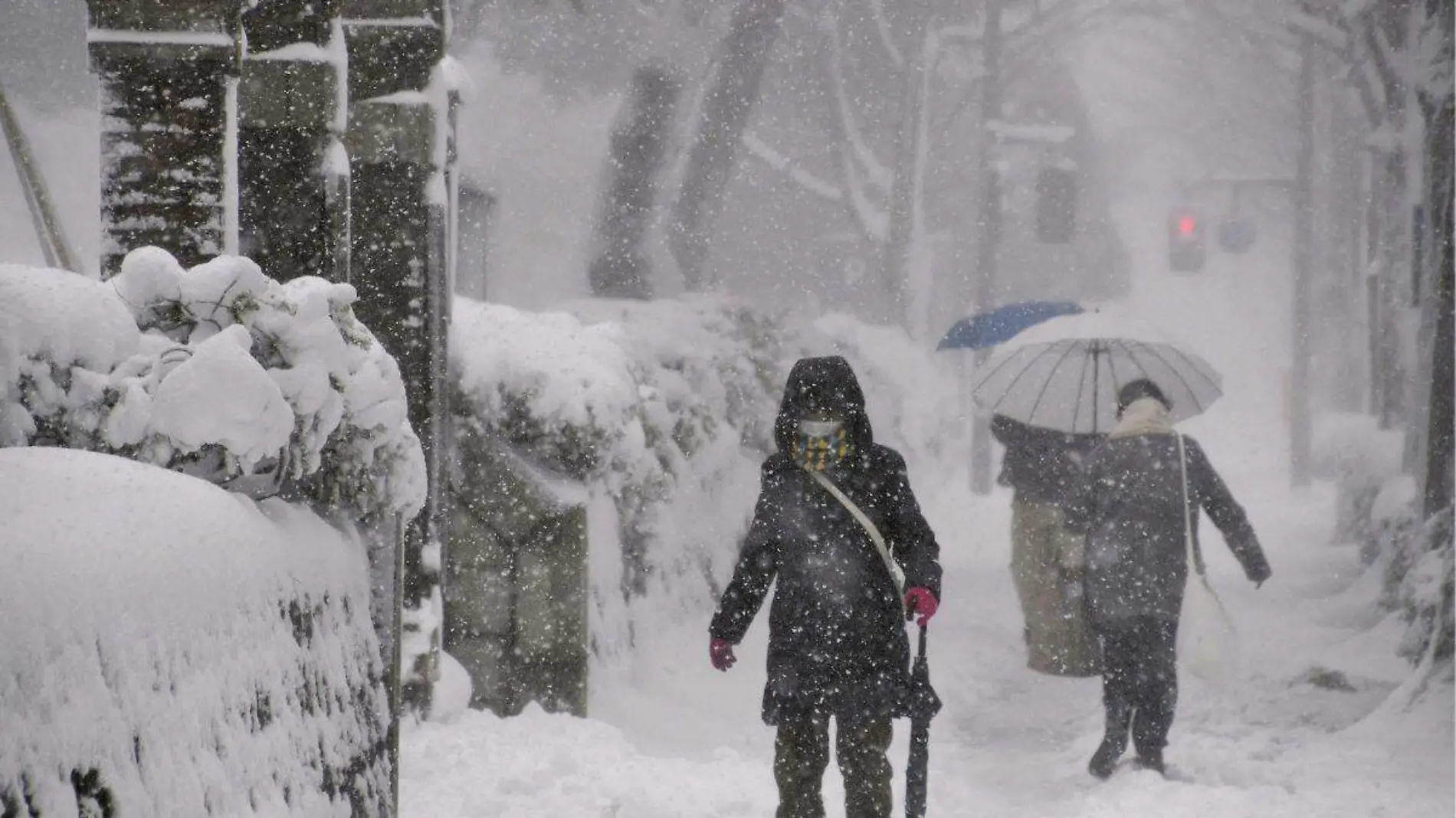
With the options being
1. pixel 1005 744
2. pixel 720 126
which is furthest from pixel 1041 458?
pixel 720 126

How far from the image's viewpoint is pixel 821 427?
4871mm

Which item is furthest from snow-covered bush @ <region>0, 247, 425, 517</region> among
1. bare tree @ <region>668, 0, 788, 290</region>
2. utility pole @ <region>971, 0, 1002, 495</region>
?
utility pole @ <region>971, 0, 1002, 495</region>

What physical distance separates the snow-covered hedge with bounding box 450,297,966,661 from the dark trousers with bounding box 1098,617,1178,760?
3.04m

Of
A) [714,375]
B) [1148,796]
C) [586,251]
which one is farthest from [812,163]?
[1148,796]

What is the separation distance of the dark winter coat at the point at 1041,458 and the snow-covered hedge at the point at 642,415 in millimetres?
2245

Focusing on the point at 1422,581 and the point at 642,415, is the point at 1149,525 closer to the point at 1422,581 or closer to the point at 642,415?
the point at 1422,581

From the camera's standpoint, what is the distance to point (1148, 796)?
6305mm

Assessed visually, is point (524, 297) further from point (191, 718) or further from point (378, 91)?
point (191, 718)

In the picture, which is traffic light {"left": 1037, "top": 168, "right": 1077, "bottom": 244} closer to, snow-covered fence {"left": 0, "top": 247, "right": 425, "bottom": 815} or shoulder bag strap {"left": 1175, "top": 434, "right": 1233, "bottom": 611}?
shoulder bag strap {"left": 1175, "top": 434, "right": 1233, "bottom": 611}

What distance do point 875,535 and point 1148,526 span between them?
241cm

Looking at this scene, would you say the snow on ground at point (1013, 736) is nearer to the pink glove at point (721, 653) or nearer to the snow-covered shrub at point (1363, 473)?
the snow-covered shrub at point (1363, 473)

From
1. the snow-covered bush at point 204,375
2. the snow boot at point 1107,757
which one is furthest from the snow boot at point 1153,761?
the snow-covered bush at point 204,375

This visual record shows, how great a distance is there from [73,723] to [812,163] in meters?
22.3

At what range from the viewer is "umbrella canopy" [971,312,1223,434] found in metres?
8.62
